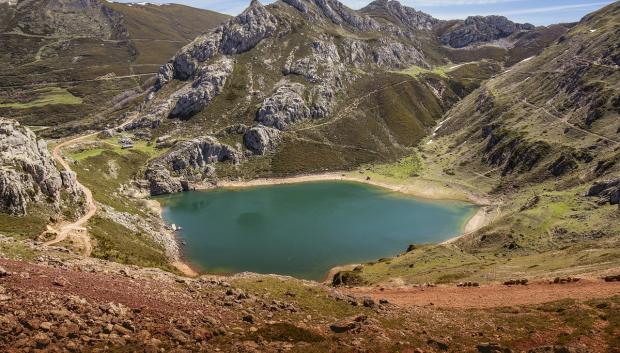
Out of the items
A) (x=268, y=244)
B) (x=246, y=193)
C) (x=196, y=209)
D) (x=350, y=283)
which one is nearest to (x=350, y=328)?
(x=350, y=283)

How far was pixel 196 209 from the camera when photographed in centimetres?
15825

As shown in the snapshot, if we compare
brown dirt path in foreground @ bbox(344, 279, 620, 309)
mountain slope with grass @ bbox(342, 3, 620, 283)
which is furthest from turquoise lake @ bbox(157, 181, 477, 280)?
brown dirt path in foreground @ bbox(344, 279, 620, 309)

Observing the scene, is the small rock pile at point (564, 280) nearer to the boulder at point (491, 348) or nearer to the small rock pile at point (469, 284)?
the small rock pile at point (469, 284)

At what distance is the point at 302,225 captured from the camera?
13775 centimetres

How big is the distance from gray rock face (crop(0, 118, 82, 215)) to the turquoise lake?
34.4m

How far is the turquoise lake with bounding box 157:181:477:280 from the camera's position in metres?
107

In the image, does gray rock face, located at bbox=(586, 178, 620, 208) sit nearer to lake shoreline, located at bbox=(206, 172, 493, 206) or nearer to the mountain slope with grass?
the mountain slope with grass

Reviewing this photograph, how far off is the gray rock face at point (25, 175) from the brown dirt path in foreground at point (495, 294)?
60.6m

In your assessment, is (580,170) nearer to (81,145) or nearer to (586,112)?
(586,112)

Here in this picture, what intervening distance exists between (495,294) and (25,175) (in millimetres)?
84062

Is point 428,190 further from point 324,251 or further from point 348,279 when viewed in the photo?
point 348,279

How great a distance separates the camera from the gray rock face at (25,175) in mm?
73438

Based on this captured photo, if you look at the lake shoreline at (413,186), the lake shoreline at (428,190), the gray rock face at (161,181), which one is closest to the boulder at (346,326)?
the lake shoreline at (428,190)

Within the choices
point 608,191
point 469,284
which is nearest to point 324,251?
point 469,284
